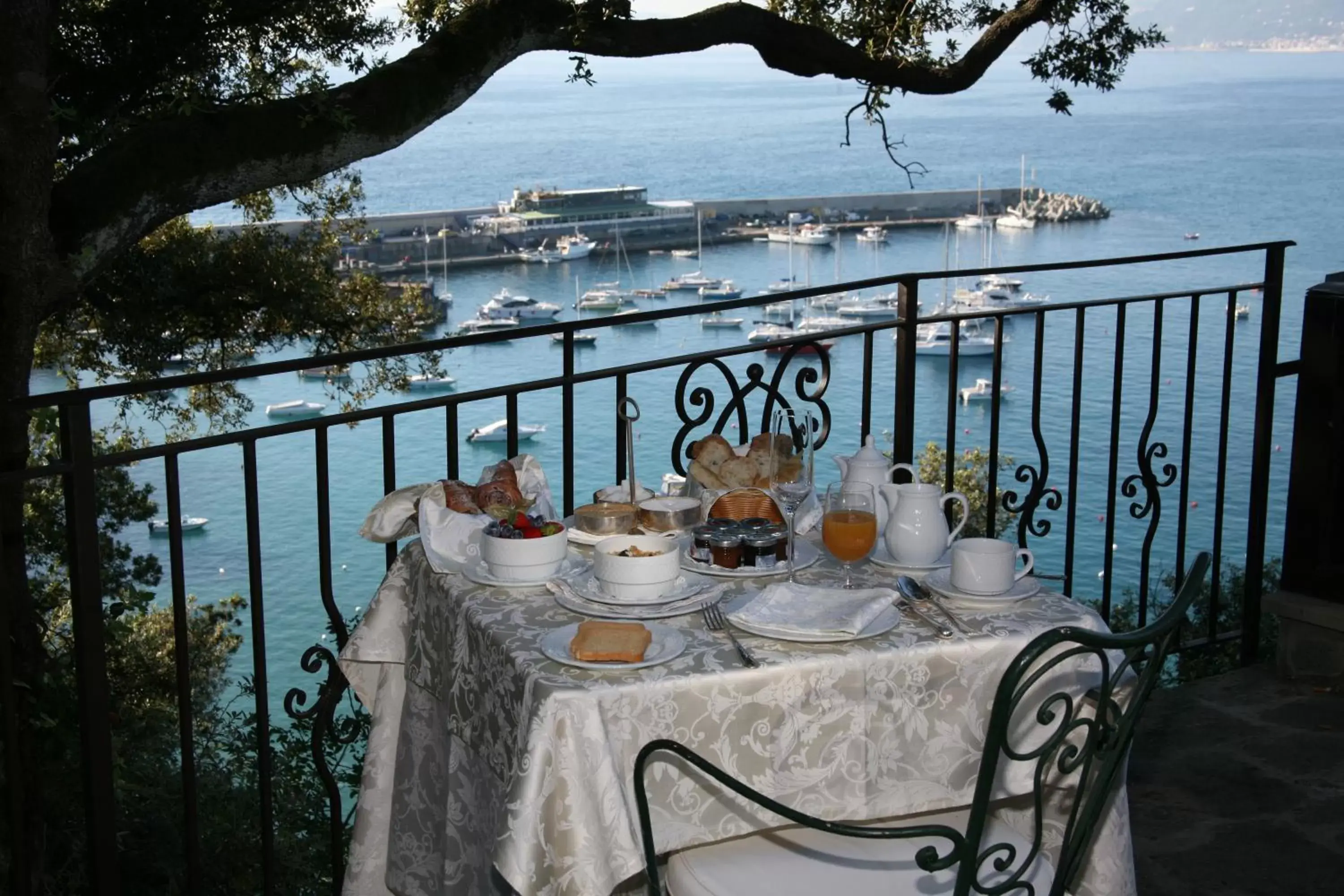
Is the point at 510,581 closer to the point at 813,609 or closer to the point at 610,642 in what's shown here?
the point at 610,642

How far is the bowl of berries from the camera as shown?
191 cm

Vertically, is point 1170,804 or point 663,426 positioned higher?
point 1170,804

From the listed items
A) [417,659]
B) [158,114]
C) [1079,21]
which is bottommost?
[417,659]

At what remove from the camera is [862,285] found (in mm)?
2857

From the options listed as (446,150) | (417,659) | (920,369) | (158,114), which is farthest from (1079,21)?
(446,150)

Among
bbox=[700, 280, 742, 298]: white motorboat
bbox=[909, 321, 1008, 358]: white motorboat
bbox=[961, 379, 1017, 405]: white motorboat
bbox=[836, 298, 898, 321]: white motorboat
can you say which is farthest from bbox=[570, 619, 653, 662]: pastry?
bbox=[909, 321, 1008, 358]: white motorboat

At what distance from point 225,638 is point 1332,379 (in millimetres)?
13580

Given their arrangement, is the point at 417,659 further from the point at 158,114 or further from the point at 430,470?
the point at 430,470

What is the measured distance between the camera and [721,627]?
5.74 ft

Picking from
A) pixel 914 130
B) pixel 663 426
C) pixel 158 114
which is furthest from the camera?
pixel 914 130

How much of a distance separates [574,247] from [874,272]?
9.49 meters

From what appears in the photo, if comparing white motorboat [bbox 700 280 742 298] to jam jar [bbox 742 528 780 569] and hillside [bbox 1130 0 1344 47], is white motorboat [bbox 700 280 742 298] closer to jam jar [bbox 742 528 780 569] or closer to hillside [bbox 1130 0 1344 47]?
hillside [bbox 1130 0 1344 47]

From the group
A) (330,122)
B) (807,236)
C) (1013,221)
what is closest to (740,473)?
(330,122)

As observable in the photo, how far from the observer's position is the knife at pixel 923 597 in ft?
5.70
